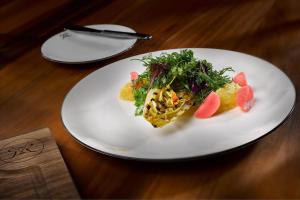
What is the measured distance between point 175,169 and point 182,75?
9.7 inches

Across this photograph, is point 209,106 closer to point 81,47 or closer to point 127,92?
point 127,92

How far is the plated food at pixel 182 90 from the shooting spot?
2.85 ft

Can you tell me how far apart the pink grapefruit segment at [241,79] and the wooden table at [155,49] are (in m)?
0.12

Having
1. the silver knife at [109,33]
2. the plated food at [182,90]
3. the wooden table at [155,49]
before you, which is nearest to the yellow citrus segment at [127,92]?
the plated food at [182,90]

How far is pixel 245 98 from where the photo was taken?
2.87ft

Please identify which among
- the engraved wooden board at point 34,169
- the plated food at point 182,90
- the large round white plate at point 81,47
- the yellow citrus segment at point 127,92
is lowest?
the large round white plate at point 81,47

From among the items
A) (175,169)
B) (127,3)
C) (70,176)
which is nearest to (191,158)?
(175,169)

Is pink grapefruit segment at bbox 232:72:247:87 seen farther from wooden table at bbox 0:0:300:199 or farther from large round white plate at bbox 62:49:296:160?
wooden table at bbox 0:0:300:199

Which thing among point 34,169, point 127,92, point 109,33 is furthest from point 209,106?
point 109,33

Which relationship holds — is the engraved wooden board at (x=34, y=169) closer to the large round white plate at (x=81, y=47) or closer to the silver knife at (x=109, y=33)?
the large round white plate at (x=81, y=47)

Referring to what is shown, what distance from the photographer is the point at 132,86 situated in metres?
1.00

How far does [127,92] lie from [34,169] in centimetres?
30

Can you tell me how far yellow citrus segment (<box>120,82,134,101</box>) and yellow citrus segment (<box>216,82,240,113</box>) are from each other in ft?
0.64

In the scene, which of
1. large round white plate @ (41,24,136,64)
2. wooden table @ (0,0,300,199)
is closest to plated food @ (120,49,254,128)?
wooden table @ (0,0,300,199)
